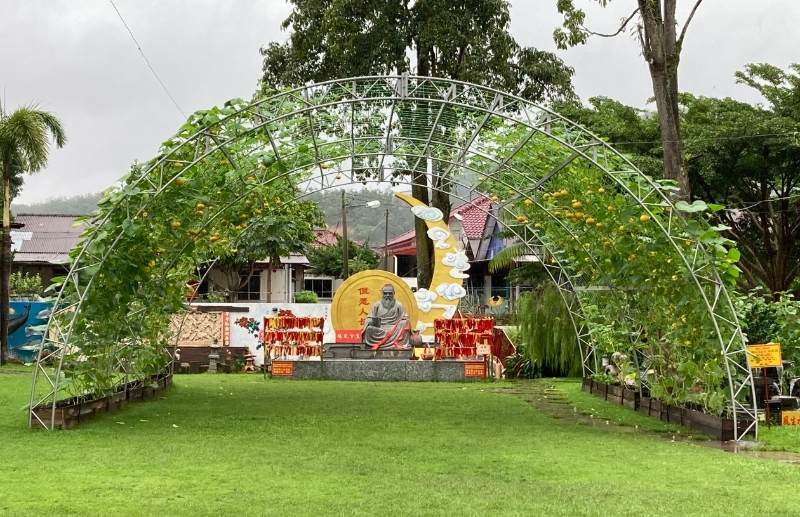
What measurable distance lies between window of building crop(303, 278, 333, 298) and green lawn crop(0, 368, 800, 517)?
4011 cm

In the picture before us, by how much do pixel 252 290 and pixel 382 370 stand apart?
22.8 metres

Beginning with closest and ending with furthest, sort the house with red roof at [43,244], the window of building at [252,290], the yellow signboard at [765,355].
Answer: the yellow signboard at [765,355]
the house with red roof at [43,244]
the window of building at [252,290]

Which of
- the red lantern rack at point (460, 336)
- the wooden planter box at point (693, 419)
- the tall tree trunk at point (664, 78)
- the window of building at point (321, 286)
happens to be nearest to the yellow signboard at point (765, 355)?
the wooden planter box at point (693, 419)

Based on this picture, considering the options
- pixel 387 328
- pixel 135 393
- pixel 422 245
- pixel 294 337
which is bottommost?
pixel 135 393

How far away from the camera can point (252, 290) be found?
4053 centimetres

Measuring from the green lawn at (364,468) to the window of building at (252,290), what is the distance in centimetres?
2777

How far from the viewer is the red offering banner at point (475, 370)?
60.2 ft

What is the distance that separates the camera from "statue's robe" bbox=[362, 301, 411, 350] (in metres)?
19.5

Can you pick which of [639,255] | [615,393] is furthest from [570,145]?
[615,393]

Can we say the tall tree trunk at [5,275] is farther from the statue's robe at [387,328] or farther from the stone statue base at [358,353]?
the statue's robe at [387,328]

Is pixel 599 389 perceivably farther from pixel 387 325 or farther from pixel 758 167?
pixel 758 167

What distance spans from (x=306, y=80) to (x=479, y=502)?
16.6 metres

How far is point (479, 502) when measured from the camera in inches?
246

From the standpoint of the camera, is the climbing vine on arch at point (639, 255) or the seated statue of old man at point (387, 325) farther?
the seated statue of old man at point (387, 325)
